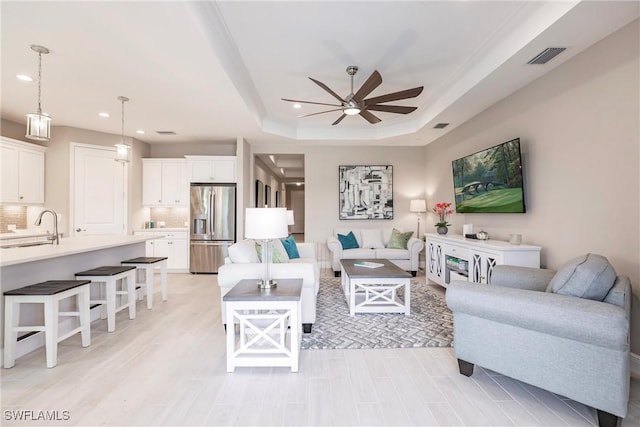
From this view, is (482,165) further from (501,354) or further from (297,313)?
(297,313)

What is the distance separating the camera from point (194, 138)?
19.5 ft

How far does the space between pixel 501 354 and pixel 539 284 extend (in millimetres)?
884

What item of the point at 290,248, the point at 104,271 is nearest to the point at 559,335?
the point at 290,248

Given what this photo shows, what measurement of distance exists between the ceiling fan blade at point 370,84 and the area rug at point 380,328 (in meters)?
2.47

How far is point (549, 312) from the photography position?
1.74 metres

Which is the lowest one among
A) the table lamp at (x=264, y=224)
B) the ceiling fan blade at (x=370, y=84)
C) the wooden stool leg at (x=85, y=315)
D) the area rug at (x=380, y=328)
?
the area rug at (x=380, y=328)

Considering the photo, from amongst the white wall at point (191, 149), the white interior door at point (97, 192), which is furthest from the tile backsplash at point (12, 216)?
the white wall at point (191, 149)

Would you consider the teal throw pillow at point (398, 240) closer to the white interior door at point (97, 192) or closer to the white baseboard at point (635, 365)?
the white baseboard at point (635, 365)

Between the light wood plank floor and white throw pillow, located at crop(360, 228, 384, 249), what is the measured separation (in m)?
3.40

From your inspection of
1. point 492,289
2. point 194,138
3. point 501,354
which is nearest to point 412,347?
point 501,354

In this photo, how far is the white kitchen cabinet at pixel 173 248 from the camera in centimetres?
586

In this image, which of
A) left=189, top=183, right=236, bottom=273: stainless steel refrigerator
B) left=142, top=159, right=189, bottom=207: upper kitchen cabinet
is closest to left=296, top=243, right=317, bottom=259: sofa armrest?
left=189, top=183, right=236, bottom=273: stainless steel refrigerator

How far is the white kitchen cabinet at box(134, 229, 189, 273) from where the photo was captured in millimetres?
5859

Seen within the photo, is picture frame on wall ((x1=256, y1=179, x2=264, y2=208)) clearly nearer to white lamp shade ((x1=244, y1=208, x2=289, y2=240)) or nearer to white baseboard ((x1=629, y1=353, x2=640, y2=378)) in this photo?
white lamp shade ((x1=244, y1=208, x2=289, y2=240))
